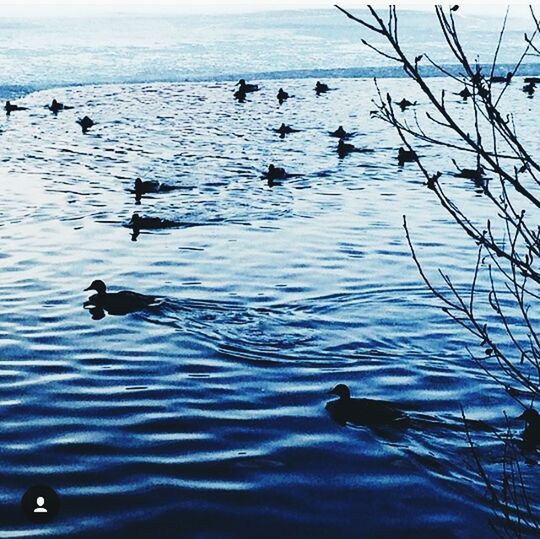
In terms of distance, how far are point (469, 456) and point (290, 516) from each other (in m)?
1.87

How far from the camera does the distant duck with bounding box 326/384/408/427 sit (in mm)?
8031

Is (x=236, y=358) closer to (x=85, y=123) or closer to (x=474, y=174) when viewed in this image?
(x=474, y=174)

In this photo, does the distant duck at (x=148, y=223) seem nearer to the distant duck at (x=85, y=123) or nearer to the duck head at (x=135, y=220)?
the duck head at (x=135, y=220)

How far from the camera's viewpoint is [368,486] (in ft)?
22.8

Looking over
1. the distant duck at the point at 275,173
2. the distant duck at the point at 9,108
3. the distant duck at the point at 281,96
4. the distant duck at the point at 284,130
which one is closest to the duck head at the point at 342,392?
the distant duck at the point at 275,173

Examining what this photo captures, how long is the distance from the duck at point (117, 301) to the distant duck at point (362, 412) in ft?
12.3

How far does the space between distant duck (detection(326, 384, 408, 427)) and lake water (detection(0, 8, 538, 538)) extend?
0.33 ft

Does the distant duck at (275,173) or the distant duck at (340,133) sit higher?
the distant duck at (340,133)

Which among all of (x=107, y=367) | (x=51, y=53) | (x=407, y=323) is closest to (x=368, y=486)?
(x=107, y=367)

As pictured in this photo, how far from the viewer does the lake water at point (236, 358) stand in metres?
6.64

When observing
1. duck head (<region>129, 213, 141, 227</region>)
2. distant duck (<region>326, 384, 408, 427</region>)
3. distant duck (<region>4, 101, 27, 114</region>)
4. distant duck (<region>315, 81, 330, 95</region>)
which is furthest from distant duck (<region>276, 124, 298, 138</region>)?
distant duck (<region>326, 384, 408, 427</region>)

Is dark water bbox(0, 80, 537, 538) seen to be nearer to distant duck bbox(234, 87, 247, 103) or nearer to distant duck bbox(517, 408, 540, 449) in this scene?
distant duck bbox(517, 408, 540, 449)

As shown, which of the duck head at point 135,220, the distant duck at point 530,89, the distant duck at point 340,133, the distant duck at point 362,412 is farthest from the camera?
the distant duck at point 530,89

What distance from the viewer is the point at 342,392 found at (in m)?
8.35
